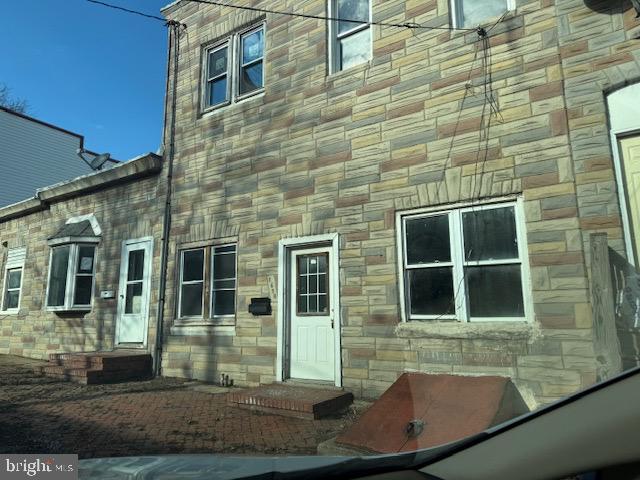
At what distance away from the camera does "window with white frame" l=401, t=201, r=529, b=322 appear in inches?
239

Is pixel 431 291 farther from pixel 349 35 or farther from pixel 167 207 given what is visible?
pixel 167 207

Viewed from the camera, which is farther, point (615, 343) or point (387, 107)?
point (387, 107)

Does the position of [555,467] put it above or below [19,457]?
above

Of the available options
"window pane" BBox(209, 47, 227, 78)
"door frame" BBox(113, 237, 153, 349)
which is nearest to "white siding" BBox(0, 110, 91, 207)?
"door frame" BBox(113, 237, 153, 349)

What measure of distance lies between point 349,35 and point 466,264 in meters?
4.38

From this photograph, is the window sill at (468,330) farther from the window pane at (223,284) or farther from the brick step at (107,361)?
the brick step at (107,361)

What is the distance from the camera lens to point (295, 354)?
26.2 ft

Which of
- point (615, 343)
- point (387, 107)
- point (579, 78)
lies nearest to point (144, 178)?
point (387, 107)

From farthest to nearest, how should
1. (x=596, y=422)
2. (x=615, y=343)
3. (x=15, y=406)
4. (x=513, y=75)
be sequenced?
(x=15, y=406) → (x=513, y=75) → (x=615, y=343) → (x=596, y=422)

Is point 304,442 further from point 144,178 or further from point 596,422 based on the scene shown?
point 144,178

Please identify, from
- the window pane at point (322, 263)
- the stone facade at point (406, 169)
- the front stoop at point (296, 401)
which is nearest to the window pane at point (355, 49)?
the stone facade at point (406, 169)

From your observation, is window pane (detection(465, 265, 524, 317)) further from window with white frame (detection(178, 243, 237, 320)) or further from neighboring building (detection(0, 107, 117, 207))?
neighboring building (detection(0, 107, 117, 207))

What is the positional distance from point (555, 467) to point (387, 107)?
6.49m

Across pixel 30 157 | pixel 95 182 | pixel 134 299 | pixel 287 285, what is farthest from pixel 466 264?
pixel 30 157
